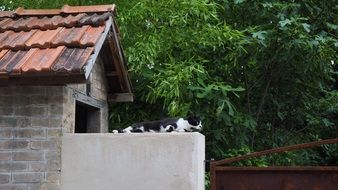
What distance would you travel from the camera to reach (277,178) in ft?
13.8

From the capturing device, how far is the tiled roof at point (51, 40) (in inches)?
168

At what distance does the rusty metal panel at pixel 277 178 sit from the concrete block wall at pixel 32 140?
→ 1.53 metres

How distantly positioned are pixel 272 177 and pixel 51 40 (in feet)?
7.87

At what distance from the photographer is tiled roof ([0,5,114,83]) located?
4.27 metres

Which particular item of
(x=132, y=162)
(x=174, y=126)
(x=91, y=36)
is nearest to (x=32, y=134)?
(x=132, y=162)

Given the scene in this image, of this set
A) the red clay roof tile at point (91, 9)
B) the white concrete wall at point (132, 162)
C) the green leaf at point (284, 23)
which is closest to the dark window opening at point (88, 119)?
the red clay roof tile at point (91, 9)

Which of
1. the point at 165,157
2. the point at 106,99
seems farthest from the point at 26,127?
the point at 106,99

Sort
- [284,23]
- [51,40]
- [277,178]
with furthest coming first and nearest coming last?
[284,23]
[51,40]
[277,178]

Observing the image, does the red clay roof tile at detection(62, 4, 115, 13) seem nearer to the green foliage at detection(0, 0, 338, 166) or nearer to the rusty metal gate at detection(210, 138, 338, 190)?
the green foliage at detection(0, 0, 338, 166)

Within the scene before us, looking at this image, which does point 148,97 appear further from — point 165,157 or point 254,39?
point 165,157

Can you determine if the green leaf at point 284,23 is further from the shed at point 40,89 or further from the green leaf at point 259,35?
the shed at point 40,89

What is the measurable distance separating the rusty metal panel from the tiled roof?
153 centimetres

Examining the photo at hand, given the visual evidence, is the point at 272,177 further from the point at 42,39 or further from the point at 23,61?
the point at 42,39

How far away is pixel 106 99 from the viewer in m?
6.43
